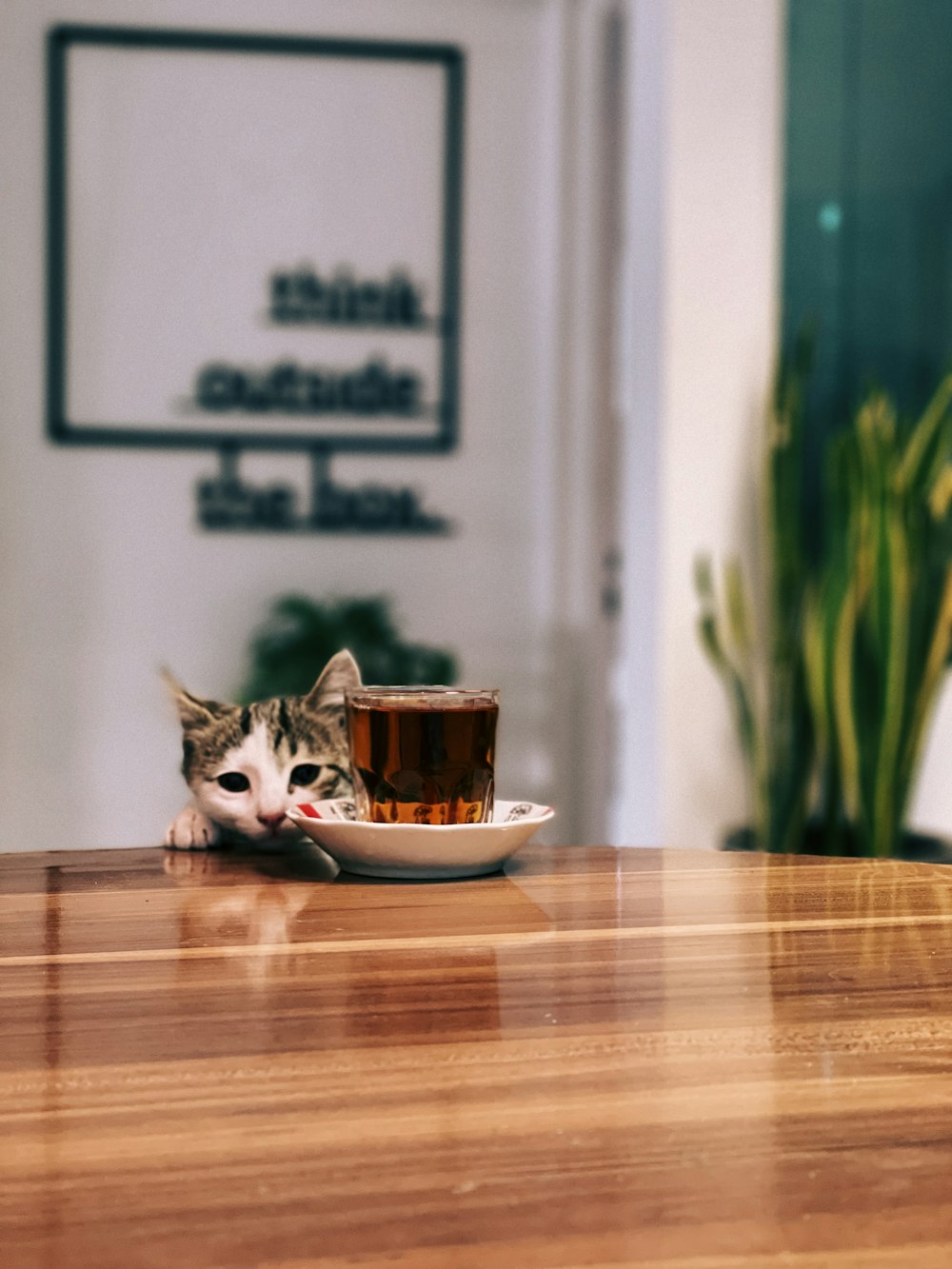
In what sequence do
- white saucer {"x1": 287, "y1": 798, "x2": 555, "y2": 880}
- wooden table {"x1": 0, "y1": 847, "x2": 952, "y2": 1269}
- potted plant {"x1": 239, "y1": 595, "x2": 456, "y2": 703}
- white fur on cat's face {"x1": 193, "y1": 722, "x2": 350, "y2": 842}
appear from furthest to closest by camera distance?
potted plant {"x1": 239, "y1": 595, "x2": 456, "y2": 703} < white fur on cat's face {"x1": 193, "y1": 722, "x2": 350, "y2": 842} < white saucer {"x1": 287, "y1": 798, "x2": 555, "y2": 880} < wooden table {"x1": 0, "y1": 847, "x2": 952, "y2": 1269}

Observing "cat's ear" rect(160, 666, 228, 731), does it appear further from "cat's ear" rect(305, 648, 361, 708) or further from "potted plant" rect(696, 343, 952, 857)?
"potted plant" rect(696, 343, 952, 857)

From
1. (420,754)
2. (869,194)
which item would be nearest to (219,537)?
(869,194)

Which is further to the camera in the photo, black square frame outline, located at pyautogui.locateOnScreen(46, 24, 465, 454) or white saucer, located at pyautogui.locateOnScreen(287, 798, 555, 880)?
black square frame outline, located at pyautogui.locateOnScreen(46, 24, 465, 454)

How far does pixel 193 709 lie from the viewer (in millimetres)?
922

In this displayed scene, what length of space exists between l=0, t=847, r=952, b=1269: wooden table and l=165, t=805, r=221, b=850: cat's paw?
0.20m

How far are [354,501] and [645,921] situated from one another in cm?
293

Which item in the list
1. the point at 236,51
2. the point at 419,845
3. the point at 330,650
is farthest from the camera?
the point at 236,51

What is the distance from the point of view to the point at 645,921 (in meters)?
0.65

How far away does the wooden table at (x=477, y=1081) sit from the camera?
0.32 metres

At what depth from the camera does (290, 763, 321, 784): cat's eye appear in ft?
3.02

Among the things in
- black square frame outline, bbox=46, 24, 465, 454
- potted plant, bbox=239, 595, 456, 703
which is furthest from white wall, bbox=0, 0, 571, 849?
potted plant, bbox=239, 595, 456, 703

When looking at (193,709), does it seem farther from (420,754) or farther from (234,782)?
(420,754)

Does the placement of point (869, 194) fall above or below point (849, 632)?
above

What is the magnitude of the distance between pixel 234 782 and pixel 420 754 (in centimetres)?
17
